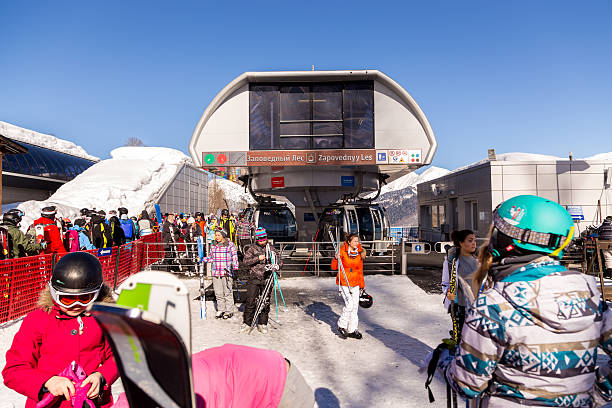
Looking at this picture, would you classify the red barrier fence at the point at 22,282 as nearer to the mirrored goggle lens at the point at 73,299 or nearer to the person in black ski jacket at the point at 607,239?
the mirrored goggle lens at the point at 73,299

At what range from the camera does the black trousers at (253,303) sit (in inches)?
271

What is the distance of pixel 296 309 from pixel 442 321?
9.88 ft

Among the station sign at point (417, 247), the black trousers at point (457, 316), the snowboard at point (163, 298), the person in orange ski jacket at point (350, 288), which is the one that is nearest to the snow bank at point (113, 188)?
the station sign at point (417, 247)

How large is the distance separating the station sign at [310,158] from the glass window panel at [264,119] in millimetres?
398

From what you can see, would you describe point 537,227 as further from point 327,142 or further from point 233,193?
point 233,193

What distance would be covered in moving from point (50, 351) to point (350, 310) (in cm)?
485

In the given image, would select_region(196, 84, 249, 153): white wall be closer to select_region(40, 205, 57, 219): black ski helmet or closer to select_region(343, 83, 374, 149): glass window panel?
select_region(343, 83, 374, 149): glass window panel

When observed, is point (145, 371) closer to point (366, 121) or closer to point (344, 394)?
point (344, 394)

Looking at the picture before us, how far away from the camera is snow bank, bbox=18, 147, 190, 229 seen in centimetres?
2964

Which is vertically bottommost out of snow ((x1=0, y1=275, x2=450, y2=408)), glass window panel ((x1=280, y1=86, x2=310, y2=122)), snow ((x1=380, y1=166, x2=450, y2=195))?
snow ((x1=0, y1=275, x2=450, y2=408))

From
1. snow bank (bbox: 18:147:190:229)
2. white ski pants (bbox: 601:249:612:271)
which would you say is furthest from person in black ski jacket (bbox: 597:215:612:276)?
snow bank (bbox: 18:147:190:229)

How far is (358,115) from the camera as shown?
13320 millimetres

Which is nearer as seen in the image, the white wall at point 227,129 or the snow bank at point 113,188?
the white wall at point 227,129

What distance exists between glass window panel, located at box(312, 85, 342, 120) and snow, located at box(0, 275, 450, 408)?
20.6 feet
